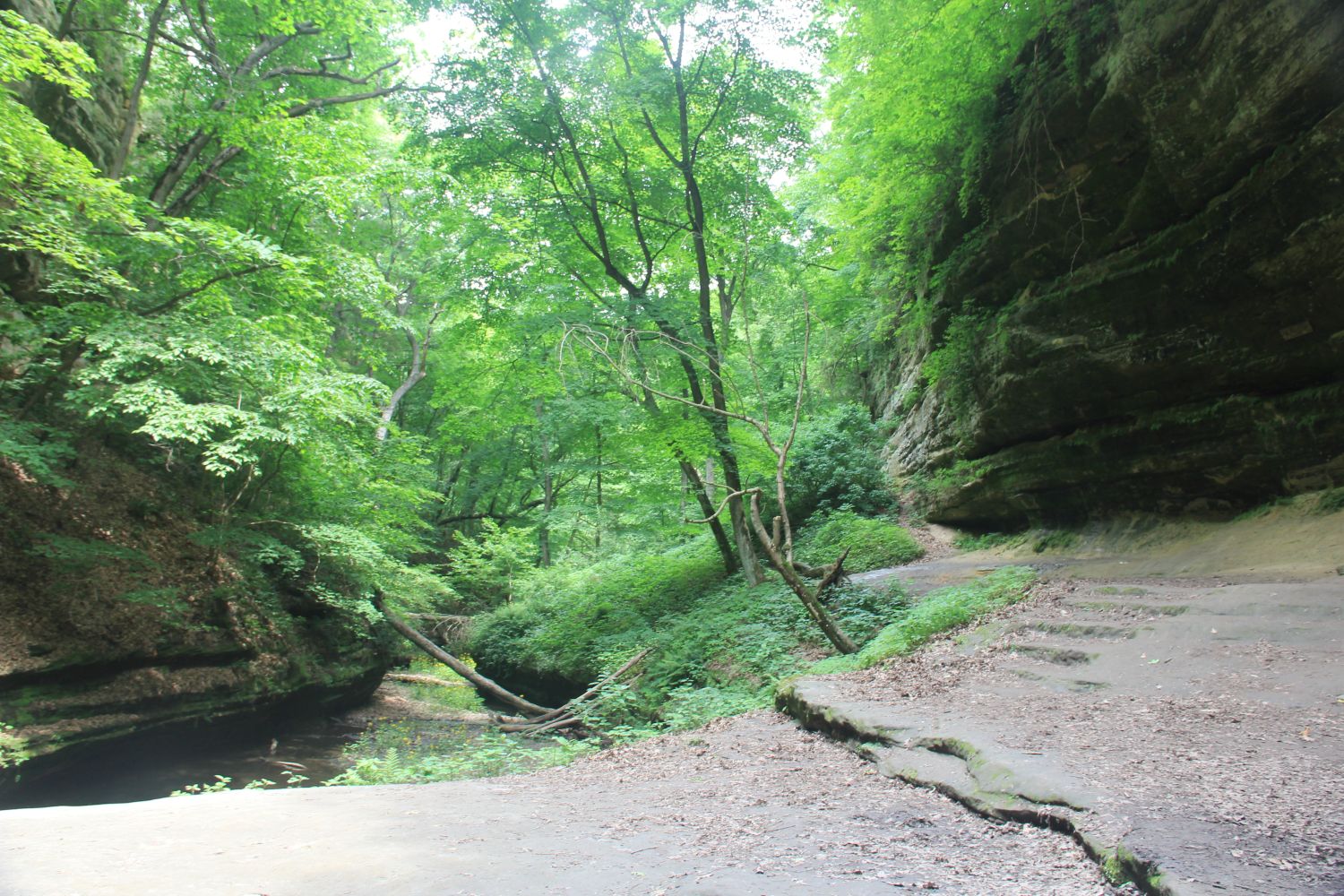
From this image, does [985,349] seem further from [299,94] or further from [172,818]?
[299,94]

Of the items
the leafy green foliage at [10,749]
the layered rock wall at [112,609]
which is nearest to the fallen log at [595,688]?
the layered rock wall at [112,609]

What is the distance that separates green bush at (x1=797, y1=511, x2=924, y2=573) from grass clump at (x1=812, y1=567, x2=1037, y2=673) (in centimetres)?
343

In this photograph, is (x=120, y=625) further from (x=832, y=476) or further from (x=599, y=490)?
(x=599, y=490)

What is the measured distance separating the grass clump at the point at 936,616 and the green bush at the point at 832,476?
6067 mm

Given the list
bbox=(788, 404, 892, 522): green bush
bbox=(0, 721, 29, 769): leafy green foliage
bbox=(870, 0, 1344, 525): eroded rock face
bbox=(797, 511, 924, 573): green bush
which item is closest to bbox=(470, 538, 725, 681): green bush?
bbox=(797, 511, 924, 573): green bush

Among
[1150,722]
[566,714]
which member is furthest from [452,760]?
[1150,722]

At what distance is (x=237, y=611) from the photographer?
10.4 m

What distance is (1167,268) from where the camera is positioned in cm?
807

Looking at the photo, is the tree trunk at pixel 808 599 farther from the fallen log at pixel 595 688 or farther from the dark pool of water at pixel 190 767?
the dark pool of water at pixel 190 767

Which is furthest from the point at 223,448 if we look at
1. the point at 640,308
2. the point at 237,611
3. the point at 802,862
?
the point at 802,862

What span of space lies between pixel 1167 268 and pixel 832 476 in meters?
7.94

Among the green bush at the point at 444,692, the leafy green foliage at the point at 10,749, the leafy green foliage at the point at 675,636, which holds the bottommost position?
the green bush at the point at 444,692

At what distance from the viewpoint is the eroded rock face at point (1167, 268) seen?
676 cm

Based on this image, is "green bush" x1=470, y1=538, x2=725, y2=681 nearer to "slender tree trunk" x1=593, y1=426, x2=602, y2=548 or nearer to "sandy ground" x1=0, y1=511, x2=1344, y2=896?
"slender tree trunk" x1=593, y1=426, x2=602, y2=548
